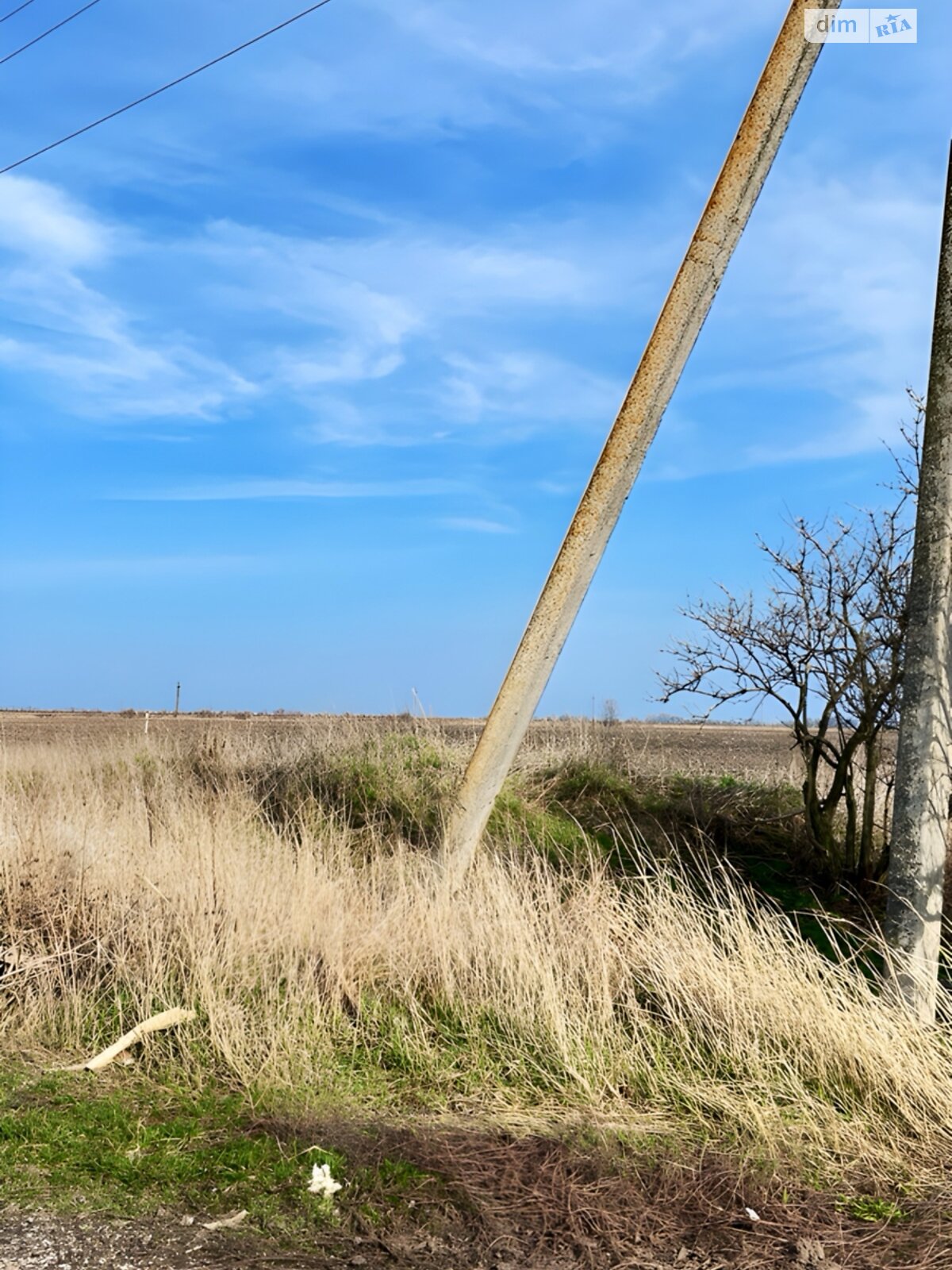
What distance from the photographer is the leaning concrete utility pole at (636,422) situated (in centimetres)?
908

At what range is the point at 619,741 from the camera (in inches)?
647

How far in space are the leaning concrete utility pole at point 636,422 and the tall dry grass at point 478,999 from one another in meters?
0.72

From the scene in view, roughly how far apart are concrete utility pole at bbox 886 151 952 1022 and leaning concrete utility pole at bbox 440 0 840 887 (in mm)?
2625

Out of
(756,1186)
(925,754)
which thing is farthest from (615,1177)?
(925,754)

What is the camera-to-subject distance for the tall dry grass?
580 centimetres

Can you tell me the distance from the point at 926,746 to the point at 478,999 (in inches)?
120

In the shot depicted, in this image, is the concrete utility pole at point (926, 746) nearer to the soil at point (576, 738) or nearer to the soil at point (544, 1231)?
the soil at point (544, 1231)

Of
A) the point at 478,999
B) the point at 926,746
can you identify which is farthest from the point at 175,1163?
the point at 926,746

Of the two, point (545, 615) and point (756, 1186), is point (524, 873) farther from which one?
point (756, 1186)

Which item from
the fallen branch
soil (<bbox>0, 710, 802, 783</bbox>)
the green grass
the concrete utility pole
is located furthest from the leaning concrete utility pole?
soil (<bbox>0, 710, 802, 783</bbox>)

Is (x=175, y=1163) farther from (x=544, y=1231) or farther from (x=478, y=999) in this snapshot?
(x=478, y=999)

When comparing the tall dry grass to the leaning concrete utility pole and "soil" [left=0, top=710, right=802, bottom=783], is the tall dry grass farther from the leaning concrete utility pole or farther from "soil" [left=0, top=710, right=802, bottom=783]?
"soil" [left=0, top=710, right=802, bottom=783]

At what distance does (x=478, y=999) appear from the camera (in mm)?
6793

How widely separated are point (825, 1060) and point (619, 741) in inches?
411
